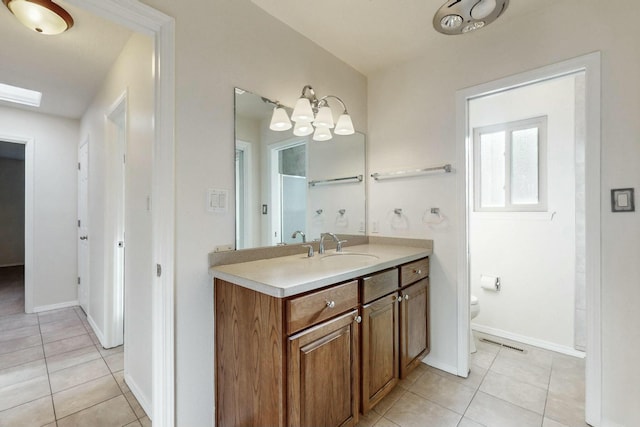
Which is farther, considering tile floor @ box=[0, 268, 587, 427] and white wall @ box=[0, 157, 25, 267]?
white wall @ box=[0, 157, 25, 267]

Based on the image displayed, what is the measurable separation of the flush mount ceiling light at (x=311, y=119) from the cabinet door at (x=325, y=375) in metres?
1.21

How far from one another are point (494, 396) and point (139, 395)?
2216mm

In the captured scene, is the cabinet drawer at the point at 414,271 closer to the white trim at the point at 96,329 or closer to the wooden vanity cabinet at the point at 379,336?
the wooden vanity cabinet at the point at 379,336

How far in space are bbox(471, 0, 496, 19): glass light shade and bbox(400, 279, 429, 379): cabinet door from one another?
5.43 ft

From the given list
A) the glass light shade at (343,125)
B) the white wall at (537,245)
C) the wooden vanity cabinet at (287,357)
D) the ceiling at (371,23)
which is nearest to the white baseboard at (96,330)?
the wooden vanity cabinet at (287,357)

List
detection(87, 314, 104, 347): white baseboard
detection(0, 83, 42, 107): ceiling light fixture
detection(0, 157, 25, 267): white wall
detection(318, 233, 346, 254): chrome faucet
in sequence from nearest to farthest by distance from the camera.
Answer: detection(318, 233, 346, 254): chrome faucet, detection(87, 314, 104, 347): white baseboard, detection(0, 83, 42, 107): ceiling light fixture, detection(0, 157, 25, 267): white wall

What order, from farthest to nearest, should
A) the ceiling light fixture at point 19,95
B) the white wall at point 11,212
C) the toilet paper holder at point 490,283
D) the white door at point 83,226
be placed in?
the white wall at point 11,212 → the white door at point 83,226 → the ceiling light fixture at point 19,95 → the toilet paper holder at point 490,283

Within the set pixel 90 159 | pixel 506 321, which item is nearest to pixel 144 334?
pixel 90 159

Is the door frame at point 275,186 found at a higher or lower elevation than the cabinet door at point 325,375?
higher

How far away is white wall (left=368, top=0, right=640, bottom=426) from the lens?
145 centimetres

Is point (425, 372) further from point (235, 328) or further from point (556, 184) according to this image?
point (556, 184)

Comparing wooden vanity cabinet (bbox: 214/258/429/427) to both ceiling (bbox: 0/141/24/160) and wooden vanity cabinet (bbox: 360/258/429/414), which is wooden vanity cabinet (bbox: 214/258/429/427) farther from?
ceiling (bbox: 0/141/24/160)

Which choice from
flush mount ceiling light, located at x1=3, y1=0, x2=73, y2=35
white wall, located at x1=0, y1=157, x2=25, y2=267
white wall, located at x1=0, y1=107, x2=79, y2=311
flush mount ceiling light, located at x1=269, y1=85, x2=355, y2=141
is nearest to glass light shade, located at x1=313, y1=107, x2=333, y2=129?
flush mount ceiling light, located at x1=269, y1=85, x2=355, y2=141

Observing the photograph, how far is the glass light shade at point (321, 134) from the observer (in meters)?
2.07
